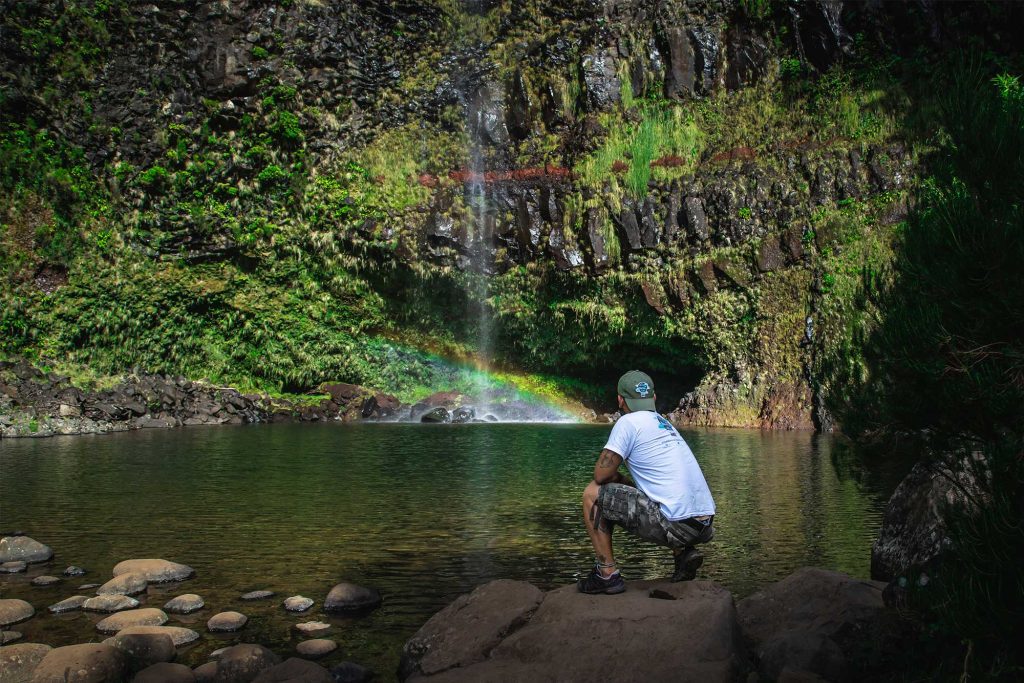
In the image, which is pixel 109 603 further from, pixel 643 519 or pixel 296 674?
pixel 643 519

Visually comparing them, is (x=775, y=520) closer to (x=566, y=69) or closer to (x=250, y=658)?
(x=250, y=658)

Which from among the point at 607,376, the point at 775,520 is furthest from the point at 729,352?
the point at 775,520

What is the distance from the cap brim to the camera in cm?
683

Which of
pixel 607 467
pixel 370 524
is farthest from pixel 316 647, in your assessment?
pixel 370 524

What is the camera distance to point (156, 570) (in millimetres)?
8930

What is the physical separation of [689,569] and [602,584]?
0.77 metres

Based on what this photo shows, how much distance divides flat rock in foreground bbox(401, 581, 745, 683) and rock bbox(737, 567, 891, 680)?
40cm

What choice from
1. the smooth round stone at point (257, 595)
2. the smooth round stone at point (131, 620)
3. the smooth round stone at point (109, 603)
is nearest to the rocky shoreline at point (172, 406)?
the smooth round stone at point (109, 603)

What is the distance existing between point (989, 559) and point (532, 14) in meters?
43.5

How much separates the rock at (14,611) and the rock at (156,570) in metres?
1.10

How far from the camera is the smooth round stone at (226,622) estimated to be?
7328 mm

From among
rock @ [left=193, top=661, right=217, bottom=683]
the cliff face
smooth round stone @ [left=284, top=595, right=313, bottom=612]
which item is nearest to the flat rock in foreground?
rock @ [left=193, top=661, right=217, bottom=683]

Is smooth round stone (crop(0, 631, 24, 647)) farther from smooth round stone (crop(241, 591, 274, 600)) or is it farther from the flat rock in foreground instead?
the flat rock in foreground

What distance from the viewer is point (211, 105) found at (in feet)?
131
